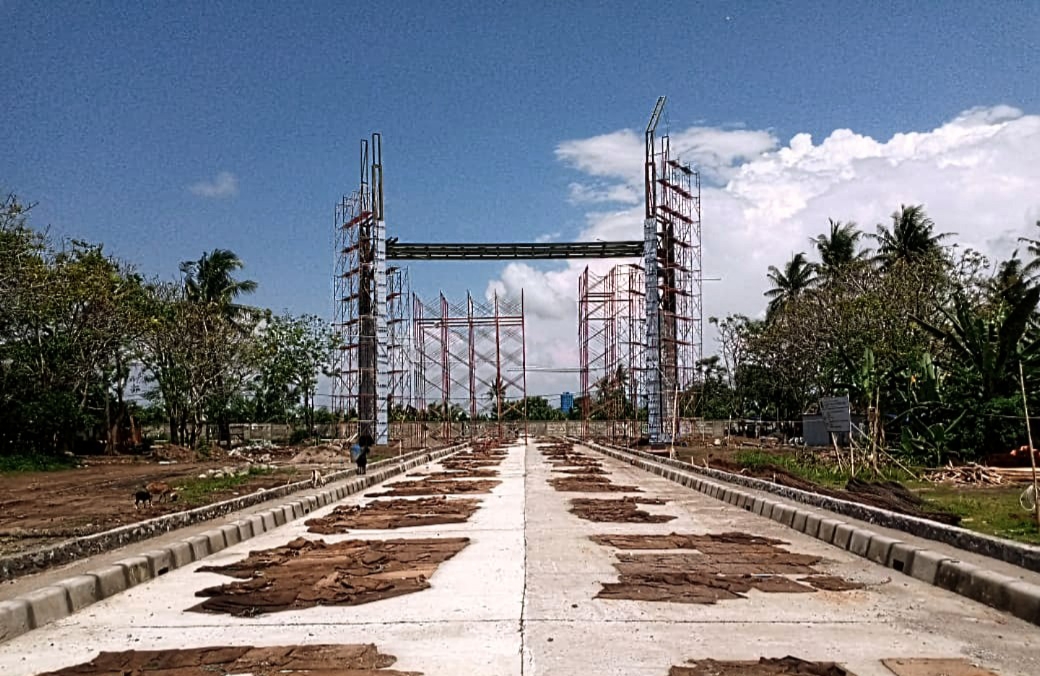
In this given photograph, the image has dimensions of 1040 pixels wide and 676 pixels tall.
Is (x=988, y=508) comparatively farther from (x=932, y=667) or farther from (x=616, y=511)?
(x=932, y=667)

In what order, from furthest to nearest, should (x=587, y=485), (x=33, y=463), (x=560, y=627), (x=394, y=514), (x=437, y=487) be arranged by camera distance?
(x=33, y=463)
(x=587, y=485)
(x=437, y=487)
(x=394, y=514)
(x=560, y=627)

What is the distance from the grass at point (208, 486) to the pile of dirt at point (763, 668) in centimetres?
1168

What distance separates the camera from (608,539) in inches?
426

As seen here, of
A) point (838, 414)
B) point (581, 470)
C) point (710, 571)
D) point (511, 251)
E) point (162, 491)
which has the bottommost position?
point (581, 470)

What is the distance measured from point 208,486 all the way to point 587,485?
7.70 m

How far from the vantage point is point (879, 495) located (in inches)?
539

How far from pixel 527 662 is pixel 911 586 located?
13.9 ft

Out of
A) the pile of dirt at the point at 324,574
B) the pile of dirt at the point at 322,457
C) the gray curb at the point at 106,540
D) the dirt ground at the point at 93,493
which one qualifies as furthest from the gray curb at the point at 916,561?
the pile of dirt at the point at 322,457

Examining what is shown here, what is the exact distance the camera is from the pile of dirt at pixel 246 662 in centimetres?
525

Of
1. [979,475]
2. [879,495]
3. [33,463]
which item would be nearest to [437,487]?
[879,495]

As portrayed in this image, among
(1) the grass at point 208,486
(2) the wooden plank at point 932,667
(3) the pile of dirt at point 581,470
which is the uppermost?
(1) the grass at point 208,486

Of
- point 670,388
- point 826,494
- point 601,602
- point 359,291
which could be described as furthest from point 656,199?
point 601,602

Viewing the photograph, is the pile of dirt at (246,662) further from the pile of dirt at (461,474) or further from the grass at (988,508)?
the pile of dirt at (461,474)

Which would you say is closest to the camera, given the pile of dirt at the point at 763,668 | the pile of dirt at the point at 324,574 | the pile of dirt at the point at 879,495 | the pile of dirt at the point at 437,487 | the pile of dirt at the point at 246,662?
the pile of dirt at the point at 763,668
